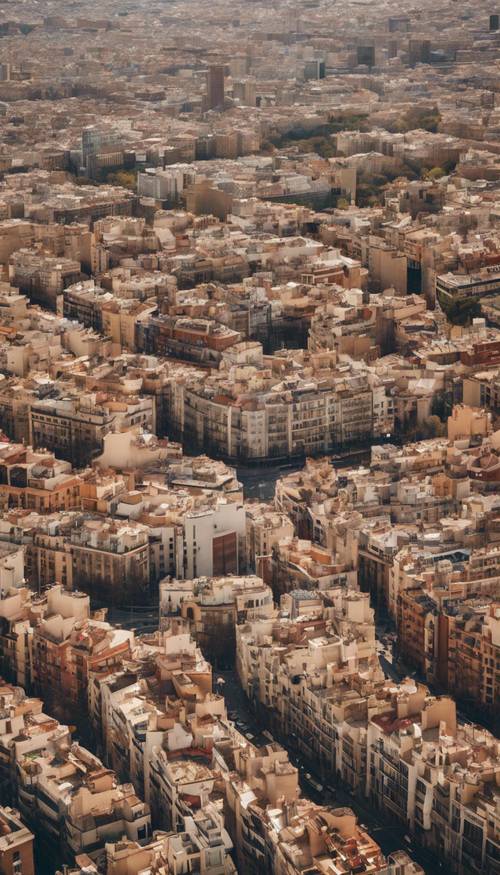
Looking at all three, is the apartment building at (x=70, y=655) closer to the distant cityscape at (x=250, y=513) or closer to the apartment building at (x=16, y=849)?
the distant cityscape at (x=250, y=513)

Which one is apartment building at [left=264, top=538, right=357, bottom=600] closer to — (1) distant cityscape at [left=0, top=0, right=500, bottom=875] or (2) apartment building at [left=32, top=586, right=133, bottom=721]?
(1) distant cityscape at [left=0, top=0, right=500, bottom=875]

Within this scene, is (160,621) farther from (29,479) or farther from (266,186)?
(266,186)

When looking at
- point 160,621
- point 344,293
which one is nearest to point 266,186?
point 344,293

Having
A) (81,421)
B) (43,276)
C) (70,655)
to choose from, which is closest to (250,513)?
(81,421)

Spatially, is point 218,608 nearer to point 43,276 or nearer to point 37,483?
point 37,483

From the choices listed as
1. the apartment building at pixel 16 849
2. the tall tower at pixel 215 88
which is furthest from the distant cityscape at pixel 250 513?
the tall tower at pixel 215 88

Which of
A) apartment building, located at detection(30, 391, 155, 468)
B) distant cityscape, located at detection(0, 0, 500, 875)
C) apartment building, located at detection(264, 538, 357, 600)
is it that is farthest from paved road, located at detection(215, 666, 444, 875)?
apartment building, located at detection(30, 391, 155, 468)
